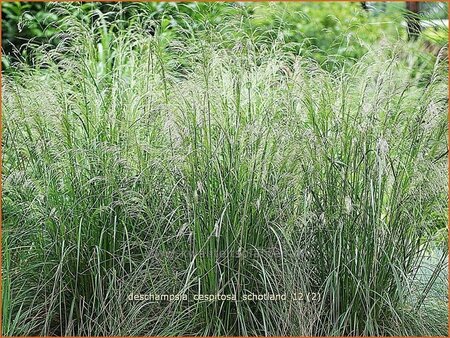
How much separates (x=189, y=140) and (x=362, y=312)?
1.17 meters

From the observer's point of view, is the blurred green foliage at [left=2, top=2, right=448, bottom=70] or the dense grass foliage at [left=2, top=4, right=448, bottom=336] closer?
the dense grass foliage at [left=2, top=4, right=448, bottom=336]

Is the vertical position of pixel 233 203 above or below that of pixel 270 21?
below

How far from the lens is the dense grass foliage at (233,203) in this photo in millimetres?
3359

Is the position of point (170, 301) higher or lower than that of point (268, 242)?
lower

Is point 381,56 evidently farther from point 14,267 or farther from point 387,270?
point 14,267

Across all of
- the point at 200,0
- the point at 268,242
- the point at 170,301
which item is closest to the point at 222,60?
the point at 200,0

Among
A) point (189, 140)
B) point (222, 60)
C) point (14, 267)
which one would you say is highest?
point (222, 60)

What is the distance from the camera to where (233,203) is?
3.37 metres

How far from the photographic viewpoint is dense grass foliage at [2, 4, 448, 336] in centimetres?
336

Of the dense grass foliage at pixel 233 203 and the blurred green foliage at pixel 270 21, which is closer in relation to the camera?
the dense grass foliage at pixel 233 203

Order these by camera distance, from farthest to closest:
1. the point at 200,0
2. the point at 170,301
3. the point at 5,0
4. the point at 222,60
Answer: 1. the point at 5,0
2. the point at 200,0
3. the point at 222,60
4. the point at 170,301

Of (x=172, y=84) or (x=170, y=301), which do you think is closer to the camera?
(x=170, y=301)

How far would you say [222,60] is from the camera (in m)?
3.65

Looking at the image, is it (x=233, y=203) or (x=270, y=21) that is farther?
(x=270, y=21)
